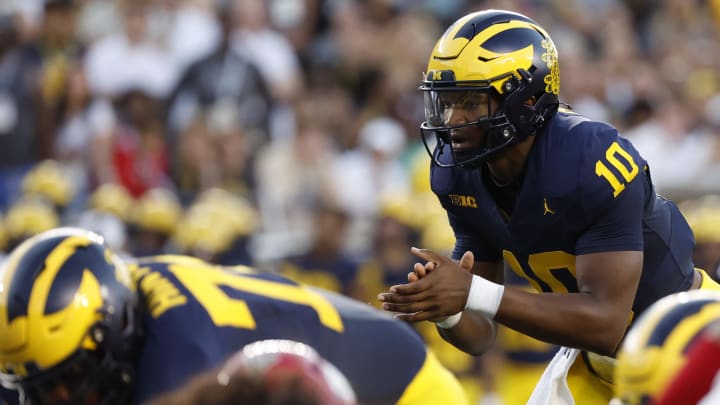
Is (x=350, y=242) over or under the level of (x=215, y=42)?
under

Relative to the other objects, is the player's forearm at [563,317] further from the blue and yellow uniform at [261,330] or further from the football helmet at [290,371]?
the football helmet at [290,371]

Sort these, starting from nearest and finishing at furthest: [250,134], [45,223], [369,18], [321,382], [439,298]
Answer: [321,382] < [439,298] < [45,223] < [250,134] < [369,18]

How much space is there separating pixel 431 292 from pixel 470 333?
2.01 feet

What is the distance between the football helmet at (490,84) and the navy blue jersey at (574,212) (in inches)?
4.7

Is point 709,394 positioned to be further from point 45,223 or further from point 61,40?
point 61,40

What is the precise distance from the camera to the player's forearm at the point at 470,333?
4240mm

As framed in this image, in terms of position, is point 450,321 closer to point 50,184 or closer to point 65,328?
point 65,328

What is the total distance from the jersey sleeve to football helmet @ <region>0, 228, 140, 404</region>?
1533 millimetres

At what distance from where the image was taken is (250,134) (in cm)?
1024

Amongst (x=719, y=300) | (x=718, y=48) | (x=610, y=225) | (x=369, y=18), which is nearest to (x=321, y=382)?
(x=719, y=300)

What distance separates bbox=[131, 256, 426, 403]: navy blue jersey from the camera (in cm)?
396

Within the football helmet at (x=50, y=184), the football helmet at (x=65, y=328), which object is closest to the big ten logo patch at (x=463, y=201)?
the football helmet at (x=65, y=328)

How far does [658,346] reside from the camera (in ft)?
8.26

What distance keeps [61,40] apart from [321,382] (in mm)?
8693
